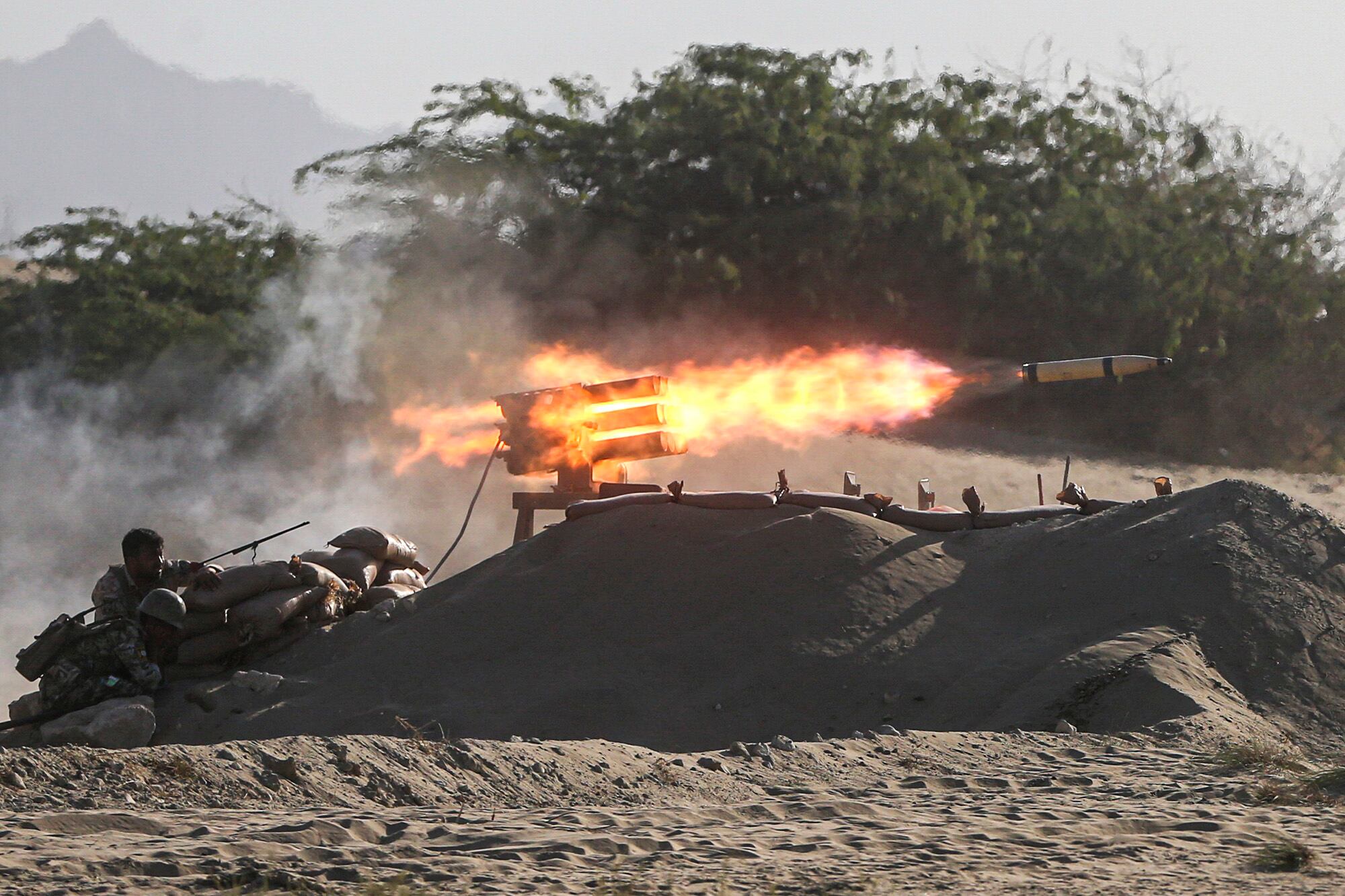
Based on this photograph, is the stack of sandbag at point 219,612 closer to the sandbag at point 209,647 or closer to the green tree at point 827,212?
the sandbag at point 209,647

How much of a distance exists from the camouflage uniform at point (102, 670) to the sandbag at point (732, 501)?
13.6 feet

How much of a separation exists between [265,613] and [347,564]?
1.36 m

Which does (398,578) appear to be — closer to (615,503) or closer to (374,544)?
(374,544)

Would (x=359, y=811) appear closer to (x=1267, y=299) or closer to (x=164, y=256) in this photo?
(x=164, y=256)

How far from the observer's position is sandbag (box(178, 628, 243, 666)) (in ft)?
37.2

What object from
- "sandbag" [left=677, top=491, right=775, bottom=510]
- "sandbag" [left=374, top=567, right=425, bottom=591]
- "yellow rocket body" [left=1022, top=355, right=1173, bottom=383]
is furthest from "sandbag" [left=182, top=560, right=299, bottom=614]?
"yellow rocket body" [left=1022, top=355, right=1173, bottom=383]

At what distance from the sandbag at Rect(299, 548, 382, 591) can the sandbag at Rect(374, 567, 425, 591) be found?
0.59 ft

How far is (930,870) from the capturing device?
5.48m

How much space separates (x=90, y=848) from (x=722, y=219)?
2261 cm

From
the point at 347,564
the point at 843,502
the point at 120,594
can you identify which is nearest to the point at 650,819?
the point at 120,594

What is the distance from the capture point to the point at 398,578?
13211 mm

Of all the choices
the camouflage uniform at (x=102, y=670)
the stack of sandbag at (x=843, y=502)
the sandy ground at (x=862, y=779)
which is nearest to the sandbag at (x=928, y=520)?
the stack of sandbag at (x=843, y=502)

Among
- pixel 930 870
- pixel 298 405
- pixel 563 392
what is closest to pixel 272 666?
pixel 563 392

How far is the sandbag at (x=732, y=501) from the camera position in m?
12.2
